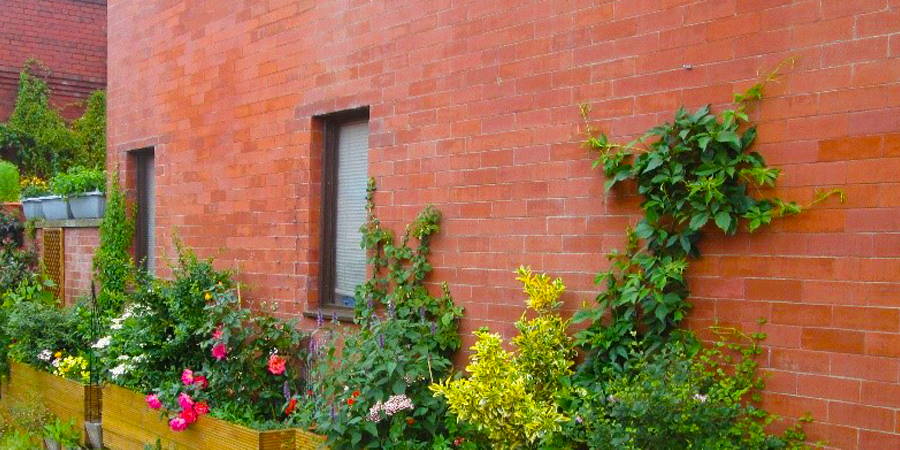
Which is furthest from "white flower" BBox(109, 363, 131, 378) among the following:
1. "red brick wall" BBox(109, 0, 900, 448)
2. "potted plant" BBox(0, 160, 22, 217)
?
"potted plant" BBox(0, 160, 22, 217)

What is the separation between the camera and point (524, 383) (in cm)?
471

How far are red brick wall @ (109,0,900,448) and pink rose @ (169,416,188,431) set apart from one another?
124cm

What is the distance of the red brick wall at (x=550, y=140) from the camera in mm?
3922

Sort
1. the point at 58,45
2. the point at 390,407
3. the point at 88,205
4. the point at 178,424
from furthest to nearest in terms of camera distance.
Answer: the point at 58,45, the point at 88,205, the point at 178,424, the point at 390,407

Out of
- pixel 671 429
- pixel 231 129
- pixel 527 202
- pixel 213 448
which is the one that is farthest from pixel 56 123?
pixel 671 429

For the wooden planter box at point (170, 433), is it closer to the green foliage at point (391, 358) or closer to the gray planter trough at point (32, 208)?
the green foliage at point (391, 358)

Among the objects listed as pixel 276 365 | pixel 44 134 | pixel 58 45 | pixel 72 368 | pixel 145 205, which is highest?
pixel 58 45

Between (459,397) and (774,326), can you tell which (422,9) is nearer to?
(459,397)

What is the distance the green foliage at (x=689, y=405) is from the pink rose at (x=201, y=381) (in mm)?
3314

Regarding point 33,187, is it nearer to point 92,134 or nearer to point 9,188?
point 9,188

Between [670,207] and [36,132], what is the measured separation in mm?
13428

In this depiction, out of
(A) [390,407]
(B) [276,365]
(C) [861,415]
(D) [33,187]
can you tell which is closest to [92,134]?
(D) [33,187]

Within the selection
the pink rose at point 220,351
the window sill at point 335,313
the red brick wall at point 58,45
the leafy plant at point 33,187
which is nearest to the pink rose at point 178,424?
the pink rose at point 220,351

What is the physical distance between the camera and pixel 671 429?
13.2ft
